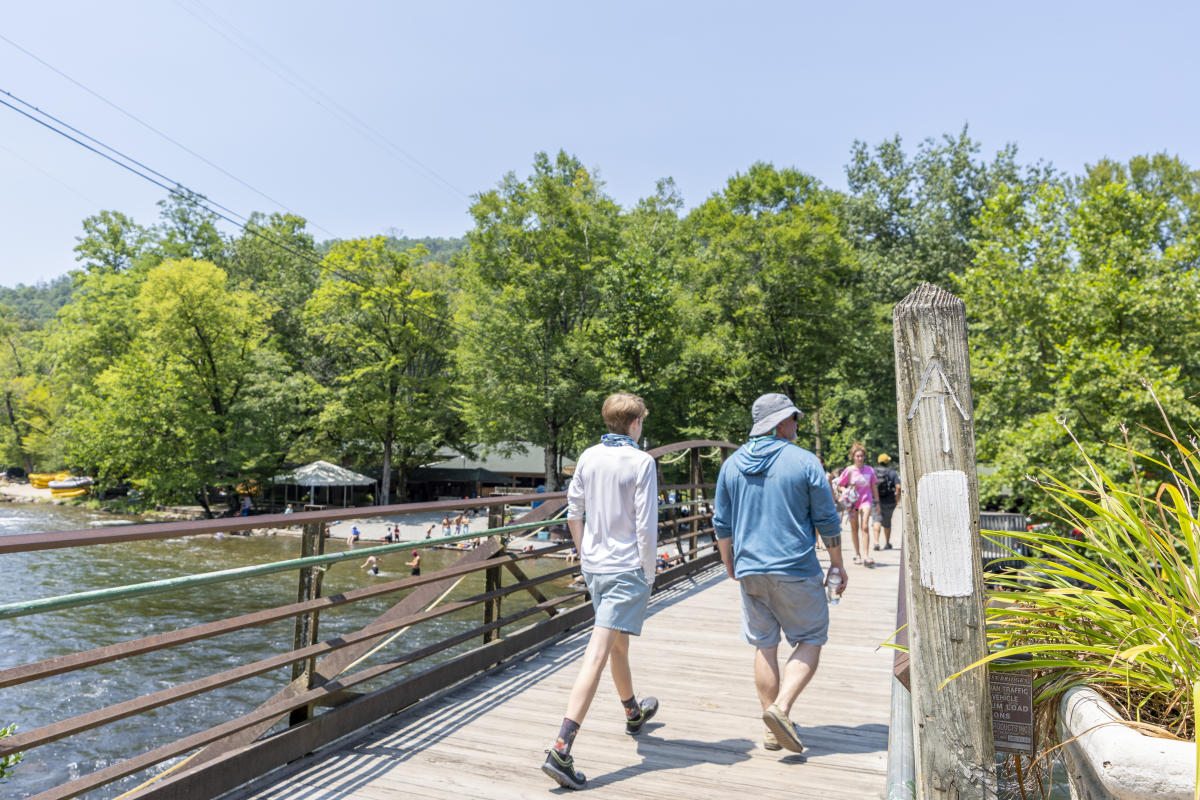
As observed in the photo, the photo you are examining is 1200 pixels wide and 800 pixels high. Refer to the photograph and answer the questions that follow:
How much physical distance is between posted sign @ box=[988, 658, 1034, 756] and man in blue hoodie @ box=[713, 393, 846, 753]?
1267 millimetres

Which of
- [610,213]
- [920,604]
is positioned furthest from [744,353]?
[920,604]

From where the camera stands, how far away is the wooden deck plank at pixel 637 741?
10.9 feet

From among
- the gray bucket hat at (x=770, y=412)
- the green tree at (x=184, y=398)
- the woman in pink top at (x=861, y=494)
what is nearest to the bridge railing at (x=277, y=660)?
the gray bucket hat at (x=770, y=412)

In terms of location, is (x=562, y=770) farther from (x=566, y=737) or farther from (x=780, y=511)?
(x=780, y=511)

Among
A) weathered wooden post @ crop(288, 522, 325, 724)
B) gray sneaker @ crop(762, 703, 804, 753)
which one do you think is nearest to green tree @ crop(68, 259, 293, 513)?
weathered wooden post @ crop(288, 522, 325, 724)

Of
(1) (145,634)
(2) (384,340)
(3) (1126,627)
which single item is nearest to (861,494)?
(3) (1126,627)

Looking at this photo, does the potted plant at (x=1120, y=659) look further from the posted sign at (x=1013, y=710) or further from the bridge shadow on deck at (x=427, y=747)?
the bridge shadow on deck at (x=427, y=747)

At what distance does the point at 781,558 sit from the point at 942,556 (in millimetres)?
1449

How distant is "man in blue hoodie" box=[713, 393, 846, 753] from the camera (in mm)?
3623

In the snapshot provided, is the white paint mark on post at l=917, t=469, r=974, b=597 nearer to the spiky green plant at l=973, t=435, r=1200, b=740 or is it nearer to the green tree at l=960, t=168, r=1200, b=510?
the spiky green plant at l=973, t=435, r=1200, b=740

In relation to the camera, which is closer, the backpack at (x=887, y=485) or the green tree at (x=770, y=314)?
the backpack at (x=887, y=485)

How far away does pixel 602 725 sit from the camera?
423 centimetres

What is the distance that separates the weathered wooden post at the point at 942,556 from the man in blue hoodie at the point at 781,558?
1.31m

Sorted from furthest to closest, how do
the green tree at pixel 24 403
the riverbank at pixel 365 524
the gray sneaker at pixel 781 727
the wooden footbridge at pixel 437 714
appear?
1. the green tree at pixel 24 403
2. the riverbank at pixel 365 524
3. the gray sneaker at pixel 781 727
4. the wooden footbridge at pixel 437 714
